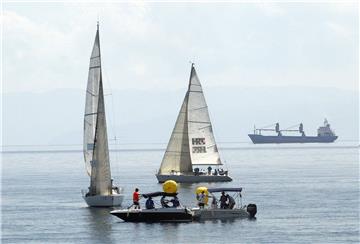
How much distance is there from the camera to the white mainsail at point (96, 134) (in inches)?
3376

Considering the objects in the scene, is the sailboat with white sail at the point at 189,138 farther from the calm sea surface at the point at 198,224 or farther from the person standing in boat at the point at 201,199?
the person standing in boat at the point at 201,199

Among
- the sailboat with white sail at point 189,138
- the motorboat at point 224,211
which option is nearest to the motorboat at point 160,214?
the motorboat at point 224,211

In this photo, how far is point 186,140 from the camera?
125312 mm

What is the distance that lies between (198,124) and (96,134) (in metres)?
39.9

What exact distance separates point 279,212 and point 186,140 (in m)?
40.2

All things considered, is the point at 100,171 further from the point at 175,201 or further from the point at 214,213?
the point at 214,213

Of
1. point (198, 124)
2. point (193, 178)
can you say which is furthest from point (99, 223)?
point (198, 124)

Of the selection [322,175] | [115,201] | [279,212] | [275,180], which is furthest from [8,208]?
[322,175]

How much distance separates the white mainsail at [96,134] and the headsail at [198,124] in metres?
30.2

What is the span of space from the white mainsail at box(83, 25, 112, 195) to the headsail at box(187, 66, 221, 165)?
3018 centimetres

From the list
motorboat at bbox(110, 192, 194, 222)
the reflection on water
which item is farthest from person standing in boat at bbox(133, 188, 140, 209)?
the reflection on water

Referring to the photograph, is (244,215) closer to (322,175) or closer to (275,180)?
(275,180)

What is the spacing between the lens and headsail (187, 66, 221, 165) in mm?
124500

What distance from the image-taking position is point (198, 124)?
411ft
